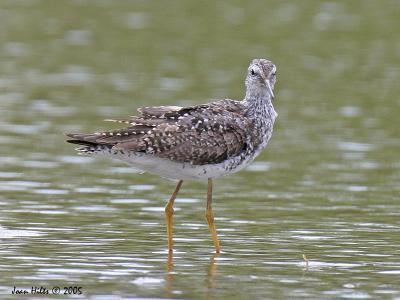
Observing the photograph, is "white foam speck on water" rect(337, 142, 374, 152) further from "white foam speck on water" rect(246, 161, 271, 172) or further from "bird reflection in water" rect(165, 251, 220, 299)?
"bird reflection in water" rect(165, 251, 220, 299)

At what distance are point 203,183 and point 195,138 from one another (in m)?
5.28

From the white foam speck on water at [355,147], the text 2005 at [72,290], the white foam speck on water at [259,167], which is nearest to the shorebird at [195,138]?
the text 2005 at [72,290]

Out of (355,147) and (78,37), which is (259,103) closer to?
(355,147)

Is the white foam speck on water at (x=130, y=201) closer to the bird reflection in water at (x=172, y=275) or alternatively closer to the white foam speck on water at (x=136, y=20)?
the bird reflection in water at (x=172, y=275)

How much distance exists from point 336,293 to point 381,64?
1929 centimetres

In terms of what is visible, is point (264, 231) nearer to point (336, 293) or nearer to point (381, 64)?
point (336, 293)

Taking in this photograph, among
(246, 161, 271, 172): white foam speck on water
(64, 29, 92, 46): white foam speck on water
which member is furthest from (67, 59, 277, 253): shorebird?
(64, 29, 92, 46): white foam speck on water

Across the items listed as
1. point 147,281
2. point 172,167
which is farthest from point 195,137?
point 147,281

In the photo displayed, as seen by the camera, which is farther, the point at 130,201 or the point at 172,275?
the point at 130,201

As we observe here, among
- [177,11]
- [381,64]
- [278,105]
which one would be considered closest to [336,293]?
[278,105]

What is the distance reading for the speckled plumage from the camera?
15.2 meters

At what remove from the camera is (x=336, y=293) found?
43.3 ft

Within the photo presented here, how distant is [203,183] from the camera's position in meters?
20.8

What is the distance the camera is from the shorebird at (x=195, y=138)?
15.2 m
